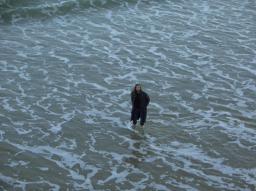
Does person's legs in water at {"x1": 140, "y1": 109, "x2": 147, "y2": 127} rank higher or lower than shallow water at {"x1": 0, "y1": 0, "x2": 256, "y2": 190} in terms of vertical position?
higher

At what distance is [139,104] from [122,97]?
9.31ft

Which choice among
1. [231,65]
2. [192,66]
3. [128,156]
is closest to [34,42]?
[192,66]

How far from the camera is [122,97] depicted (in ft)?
63.2

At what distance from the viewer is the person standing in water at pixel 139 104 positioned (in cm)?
1628

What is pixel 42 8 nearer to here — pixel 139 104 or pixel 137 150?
pixel 139 104

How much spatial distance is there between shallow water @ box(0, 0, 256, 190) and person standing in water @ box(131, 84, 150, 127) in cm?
43

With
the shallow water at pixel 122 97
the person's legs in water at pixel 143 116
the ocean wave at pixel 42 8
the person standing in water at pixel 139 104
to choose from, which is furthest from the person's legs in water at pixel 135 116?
the ocean wave at pixel 42 8

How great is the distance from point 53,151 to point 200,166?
13.3 ft

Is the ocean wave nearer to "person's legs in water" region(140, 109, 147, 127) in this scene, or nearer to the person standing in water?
the person standing in water

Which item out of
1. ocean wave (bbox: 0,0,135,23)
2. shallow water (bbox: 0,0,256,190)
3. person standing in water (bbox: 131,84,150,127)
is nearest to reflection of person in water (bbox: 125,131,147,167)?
shallow water (bbox: 0,0,256,190)

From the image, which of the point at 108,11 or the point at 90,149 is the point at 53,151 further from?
the point at 108,11

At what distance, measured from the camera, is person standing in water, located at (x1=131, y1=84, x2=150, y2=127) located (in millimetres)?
16281

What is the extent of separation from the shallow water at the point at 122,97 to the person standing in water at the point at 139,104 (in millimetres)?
434

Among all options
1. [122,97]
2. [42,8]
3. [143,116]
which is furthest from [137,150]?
[42,8]
